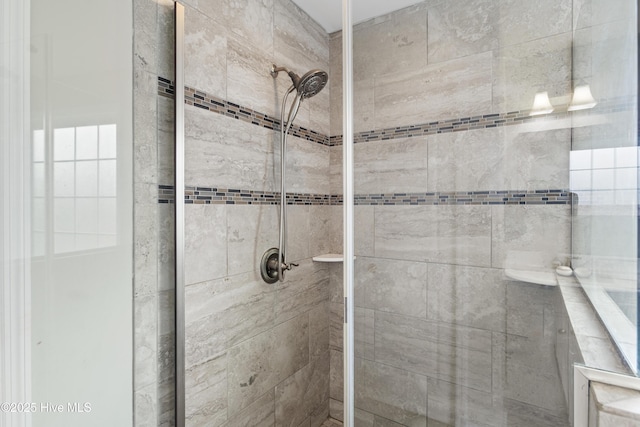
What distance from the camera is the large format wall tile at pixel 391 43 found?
92 centimetres

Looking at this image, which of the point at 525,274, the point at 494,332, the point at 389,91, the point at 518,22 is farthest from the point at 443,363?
the point at 518,22

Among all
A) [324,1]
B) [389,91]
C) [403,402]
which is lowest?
[403,402]

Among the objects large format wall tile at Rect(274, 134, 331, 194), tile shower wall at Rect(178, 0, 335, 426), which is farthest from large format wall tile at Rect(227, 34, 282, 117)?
large format wall tile at Rect(274, 134, 331, 194)

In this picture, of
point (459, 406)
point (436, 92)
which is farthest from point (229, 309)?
point (436, 92)

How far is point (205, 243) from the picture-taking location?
1.03 metres

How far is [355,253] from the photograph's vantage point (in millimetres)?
1035

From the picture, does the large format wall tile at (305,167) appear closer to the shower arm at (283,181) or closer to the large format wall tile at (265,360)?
the shower arm at (283,181)

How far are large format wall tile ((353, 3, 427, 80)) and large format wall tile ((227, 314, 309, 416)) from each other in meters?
1.06

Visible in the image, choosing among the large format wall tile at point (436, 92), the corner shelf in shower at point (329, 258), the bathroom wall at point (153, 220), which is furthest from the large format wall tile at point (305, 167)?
the bathroom wall at point (153, 220)

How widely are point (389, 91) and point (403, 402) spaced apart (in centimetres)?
97

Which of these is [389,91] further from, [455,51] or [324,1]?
[324,1]

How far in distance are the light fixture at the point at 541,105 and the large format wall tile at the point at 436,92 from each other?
10cm

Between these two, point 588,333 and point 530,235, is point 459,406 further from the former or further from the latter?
point 530,235

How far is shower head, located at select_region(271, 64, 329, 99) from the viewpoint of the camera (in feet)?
4.12
